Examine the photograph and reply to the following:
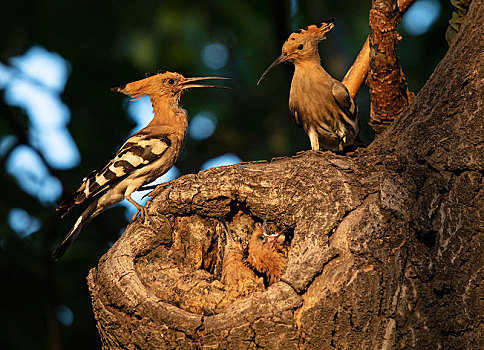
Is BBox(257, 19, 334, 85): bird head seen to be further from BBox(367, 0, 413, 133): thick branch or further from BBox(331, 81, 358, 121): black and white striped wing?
BBox(367, 0, 413, 133): thick branch

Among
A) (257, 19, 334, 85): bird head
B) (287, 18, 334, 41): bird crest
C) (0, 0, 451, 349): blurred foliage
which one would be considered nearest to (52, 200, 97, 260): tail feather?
(0, 0, 451, 349): blurred foliage

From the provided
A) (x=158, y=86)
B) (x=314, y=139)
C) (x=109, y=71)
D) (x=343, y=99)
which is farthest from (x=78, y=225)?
(x=109, y=71)

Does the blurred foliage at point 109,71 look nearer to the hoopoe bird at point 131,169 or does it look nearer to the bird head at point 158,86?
the bird head at point 158,86

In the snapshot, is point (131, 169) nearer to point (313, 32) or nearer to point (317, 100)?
point (317, 100)

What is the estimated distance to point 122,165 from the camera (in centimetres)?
395

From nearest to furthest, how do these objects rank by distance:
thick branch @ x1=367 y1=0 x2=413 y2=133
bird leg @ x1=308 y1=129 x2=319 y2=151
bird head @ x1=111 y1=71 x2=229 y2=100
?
thick branch @ x1=367 y1=0 x2=413 y2=133 → bird leg @ x1=308 y1=129 x2=319 y2=151 → bird head @ x1=111 y1=71 x2=229 y2=100

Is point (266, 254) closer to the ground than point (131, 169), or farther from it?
closer to the ground

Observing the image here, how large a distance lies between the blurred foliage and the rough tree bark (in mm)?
2556

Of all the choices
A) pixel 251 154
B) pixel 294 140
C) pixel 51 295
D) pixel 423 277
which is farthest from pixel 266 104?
pixel 423 277

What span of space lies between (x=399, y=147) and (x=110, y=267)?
4.59 feet

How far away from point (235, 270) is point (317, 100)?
1686mm

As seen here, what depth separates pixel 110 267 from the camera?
2.73m

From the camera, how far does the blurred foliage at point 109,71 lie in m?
5.40

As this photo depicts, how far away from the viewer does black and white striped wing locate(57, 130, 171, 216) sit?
3.78 m
